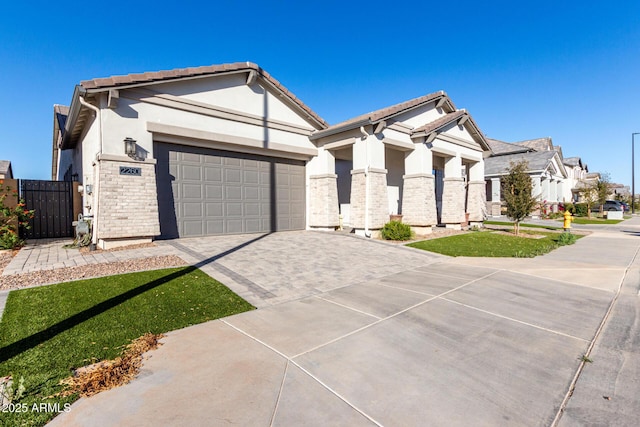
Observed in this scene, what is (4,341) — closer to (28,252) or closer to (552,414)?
(552,414)

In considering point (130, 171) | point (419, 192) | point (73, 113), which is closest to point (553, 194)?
point (419, 192)

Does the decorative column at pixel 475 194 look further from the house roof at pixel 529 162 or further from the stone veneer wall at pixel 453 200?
the house roof at pixel 529 162

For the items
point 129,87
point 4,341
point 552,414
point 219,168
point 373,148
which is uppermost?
point 129,87

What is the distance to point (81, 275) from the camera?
5973 millimetres

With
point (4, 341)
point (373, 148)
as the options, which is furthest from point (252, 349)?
point (373, 148)

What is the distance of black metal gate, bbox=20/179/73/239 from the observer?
35.8 ft

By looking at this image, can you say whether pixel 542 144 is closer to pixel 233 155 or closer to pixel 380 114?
pixel 380 114

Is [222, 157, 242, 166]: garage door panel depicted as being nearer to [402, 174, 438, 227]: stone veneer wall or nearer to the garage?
the garage

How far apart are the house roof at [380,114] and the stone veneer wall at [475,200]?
5258mm

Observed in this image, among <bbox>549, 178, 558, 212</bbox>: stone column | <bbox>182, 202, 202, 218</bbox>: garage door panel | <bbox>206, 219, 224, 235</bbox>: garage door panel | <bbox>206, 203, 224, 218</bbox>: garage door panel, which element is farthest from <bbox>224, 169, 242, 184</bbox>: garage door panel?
<bbox>549, 178, 558, 212</bbox>: stone column

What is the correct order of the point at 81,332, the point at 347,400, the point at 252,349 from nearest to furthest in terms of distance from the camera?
the point at 347,400
the point at 252,349
the point at 81,332

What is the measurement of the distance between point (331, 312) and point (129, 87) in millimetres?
8676

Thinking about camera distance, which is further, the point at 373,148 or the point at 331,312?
the point at 373,148

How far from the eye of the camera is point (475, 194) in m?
17.6
